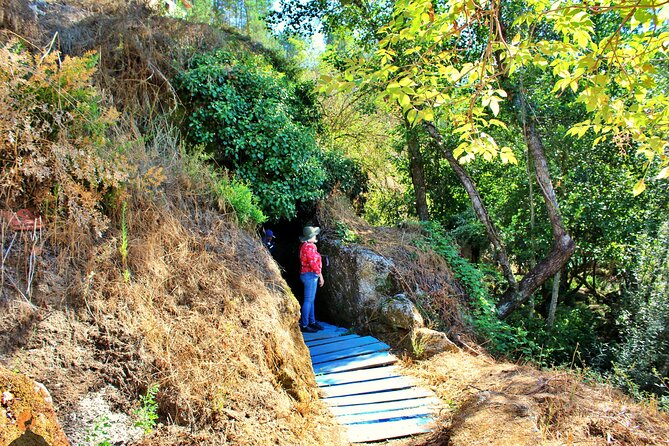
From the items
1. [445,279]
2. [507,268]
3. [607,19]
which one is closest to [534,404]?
[445,279]

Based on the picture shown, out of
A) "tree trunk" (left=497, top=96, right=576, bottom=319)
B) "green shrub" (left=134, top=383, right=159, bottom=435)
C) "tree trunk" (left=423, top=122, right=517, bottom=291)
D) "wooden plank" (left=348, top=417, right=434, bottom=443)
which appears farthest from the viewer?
"tree trunk" (left=423, top=122, right=517, bottom=291)

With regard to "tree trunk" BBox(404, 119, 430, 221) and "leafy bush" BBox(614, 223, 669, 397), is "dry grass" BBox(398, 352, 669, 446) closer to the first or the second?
"leafy bush" BBox(614, 223, 669, 397)

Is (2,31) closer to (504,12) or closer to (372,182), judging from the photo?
(372,182)

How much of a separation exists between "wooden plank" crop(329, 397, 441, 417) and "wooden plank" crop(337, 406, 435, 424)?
0.19 feet

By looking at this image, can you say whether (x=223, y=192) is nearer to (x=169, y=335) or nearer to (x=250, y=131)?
(x=250, y=131)

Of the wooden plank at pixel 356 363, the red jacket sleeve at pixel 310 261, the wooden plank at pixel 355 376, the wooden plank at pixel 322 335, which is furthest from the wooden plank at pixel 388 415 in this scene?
the red jacket sleeve at pixel 310 261

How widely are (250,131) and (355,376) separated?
4261 millimetres

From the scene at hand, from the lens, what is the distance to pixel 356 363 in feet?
19.7

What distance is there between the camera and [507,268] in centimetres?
1006

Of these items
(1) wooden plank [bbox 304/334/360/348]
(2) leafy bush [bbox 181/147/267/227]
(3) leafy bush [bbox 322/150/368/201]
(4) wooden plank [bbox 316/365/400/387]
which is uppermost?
(3) leafy bush [bbox 322/150/368/201]

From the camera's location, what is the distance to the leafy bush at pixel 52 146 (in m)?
4.02

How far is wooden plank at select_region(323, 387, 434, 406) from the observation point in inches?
199

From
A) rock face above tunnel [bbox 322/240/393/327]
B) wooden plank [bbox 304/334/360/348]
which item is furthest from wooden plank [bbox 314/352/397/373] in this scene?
rock face above tunnel [bbox 322/240/393/327]

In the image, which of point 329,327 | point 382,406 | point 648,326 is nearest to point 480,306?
point 329,327
